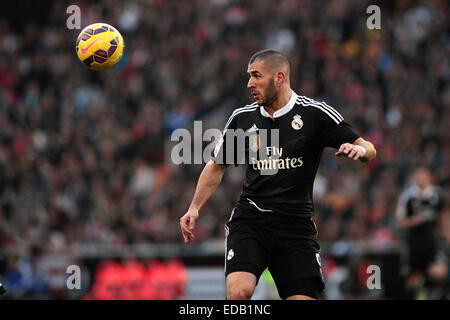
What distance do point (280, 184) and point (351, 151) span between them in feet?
2.68

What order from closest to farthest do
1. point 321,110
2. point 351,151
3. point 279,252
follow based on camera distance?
1. point 351,151
2. point 279,252
3. point 321,110

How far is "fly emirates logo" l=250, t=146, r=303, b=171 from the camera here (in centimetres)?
722

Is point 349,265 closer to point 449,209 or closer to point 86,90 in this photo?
point 449,209

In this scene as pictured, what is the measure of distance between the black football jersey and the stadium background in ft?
24.3

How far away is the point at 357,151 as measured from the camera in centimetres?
669

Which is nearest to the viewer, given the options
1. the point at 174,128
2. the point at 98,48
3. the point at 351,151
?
the point at 351,151

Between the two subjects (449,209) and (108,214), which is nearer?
(449,209)

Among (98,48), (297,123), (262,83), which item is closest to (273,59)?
(262,83)

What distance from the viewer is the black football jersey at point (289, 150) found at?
7215mm

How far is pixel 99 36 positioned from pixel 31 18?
55.2 ft

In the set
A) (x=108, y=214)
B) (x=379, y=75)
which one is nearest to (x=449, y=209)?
(x=379, y=75)

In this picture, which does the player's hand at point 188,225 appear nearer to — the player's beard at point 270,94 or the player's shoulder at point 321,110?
the player's beard at point 270,94

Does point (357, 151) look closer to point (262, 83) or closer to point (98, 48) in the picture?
point (262, 83)
